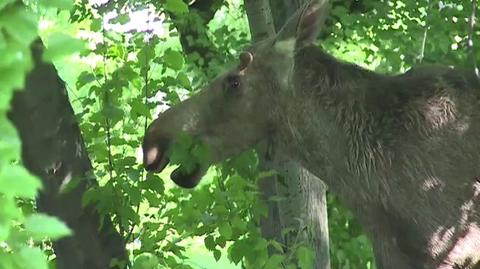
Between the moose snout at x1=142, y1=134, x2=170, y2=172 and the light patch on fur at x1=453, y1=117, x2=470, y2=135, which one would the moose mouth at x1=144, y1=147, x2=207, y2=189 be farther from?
the light patch on fur at x1=453, y1=117, x2=470, y2=135

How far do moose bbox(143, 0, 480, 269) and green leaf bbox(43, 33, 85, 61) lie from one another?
3857 mm

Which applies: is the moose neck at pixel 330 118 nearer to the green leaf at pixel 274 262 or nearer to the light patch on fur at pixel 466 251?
the light patch on fur at pixel 466 251

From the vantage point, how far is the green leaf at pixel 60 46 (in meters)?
1.63

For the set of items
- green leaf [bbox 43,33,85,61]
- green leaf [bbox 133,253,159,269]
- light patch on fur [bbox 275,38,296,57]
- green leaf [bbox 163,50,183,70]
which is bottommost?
green leaf [bbox 133,253,159,269]

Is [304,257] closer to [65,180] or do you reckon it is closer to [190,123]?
[190,123]

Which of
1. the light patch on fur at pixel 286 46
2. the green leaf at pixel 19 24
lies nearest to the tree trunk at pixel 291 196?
the light patch on fur at pixel 286 46

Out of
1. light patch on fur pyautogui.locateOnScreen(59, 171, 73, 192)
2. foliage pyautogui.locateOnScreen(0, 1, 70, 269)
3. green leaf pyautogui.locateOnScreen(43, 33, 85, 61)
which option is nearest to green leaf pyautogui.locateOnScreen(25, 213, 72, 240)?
foliage pyautogui.locateOnScreen(0, 1, 70, 269)

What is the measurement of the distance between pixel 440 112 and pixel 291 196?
129cm

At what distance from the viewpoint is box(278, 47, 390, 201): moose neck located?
19.0 ft

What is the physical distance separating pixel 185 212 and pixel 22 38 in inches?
154

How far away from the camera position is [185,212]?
543 cm

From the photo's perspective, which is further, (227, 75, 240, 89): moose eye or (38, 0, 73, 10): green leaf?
(227, 75, 240, 89): moose eye

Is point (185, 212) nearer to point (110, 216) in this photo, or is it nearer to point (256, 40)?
point (110, 216)

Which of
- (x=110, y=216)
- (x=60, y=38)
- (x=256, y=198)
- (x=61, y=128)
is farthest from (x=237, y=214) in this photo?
(x=60, y=38)
